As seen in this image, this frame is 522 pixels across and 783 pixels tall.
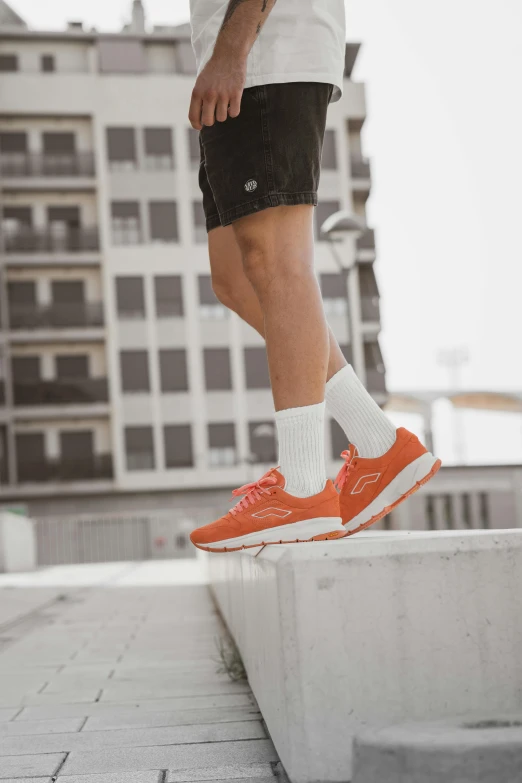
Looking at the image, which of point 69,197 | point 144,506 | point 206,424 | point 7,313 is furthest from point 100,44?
point 144,506

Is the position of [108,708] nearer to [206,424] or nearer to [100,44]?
[206,424]

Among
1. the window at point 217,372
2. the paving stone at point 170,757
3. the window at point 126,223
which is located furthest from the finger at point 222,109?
the window at point 126,223

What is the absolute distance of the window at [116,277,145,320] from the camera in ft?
124

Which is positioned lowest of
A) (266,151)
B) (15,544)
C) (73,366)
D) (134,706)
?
(15,544)

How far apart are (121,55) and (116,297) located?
10224 mm

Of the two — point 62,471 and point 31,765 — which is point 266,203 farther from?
point 62,471

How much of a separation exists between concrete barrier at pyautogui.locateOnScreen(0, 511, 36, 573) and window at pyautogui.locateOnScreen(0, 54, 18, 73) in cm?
1950

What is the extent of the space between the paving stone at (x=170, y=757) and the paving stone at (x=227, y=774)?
37 mm

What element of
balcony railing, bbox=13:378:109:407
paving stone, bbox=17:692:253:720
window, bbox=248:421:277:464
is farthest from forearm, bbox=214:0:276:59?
balcony railing, bbox=13:378:109:407

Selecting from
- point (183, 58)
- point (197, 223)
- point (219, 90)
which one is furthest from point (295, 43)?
point (183, 58)

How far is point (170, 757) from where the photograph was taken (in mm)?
2121

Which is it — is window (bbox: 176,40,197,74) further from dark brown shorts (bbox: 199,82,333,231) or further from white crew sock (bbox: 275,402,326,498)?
white crew sock (bbox: 275,402,326,498)

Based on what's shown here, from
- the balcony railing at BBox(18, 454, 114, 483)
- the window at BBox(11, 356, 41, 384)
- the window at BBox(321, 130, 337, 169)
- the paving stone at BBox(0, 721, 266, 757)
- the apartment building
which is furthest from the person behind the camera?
the window at BBox(321, 130, 337, 169)

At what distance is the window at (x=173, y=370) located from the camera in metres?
37.8
